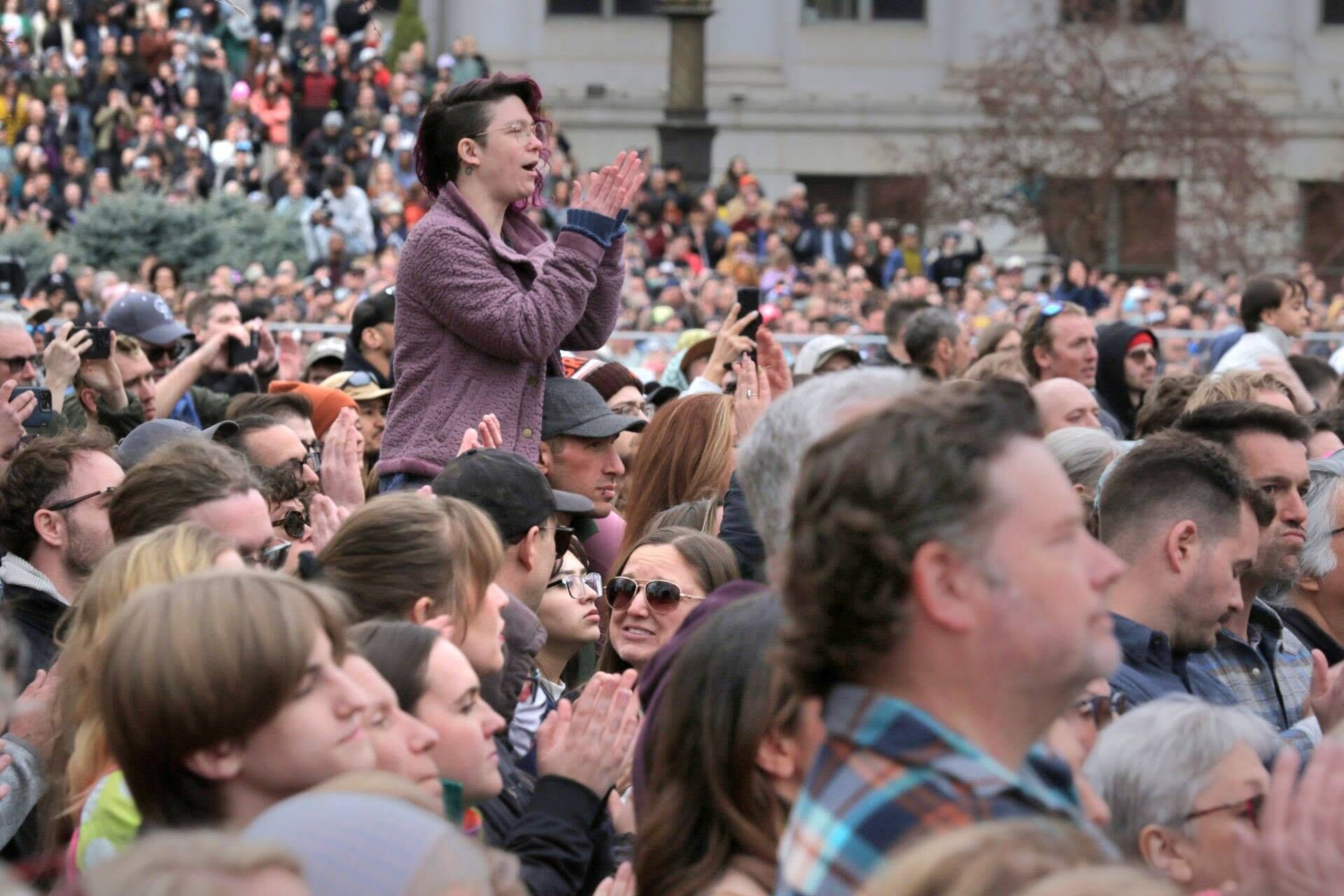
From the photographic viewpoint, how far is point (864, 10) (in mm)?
34781

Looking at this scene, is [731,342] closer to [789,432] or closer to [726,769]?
[789,432]

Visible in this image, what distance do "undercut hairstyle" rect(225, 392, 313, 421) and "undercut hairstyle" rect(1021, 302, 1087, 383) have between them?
359 cm

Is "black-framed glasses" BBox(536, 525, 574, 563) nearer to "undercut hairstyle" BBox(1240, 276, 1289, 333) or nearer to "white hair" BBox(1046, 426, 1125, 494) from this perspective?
"white hair" BBox(1046, 426, 1125, 494)

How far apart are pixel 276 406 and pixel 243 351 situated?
111 inches

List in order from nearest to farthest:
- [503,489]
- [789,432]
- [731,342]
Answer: [789,432] → [503,489] → [731,342]

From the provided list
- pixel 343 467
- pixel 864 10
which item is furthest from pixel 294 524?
pixel 864 10

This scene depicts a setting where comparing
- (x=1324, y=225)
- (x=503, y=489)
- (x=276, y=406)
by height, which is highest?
(x=503, y=489)

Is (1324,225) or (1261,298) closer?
(1261,298)

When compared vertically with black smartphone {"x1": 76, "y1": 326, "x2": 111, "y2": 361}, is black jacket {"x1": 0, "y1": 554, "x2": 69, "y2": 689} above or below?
below

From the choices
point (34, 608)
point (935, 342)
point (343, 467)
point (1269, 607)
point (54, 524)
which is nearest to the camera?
point (34, 608)

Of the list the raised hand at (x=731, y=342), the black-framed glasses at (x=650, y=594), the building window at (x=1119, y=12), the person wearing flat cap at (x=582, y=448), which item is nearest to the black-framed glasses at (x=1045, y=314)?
the raised hand at (x=731, y=342)

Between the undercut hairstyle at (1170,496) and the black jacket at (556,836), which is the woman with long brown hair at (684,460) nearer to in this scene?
the undercut hairstyle at (1170,496)

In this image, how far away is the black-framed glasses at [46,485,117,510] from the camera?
5305mm

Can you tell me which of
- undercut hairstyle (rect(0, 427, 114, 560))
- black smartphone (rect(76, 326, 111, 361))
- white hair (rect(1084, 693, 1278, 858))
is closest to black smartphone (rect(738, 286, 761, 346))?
undercut hairstyle (rect(0, 427, 114, 560))
